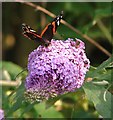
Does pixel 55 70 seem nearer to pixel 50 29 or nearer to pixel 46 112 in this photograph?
pixel 50 29

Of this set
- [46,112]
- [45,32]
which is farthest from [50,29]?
[46,112]

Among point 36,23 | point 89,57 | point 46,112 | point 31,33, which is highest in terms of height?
point 36,23

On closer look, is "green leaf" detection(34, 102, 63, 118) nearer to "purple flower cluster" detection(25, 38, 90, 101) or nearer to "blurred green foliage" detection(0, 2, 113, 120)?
"blurred green foliage" detection(0, 2, 113, 120)

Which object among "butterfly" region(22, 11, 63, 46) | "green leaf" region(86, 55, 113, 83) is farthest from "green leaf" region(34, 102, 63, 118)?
"butterfly" region(22, 11, 63, 46)

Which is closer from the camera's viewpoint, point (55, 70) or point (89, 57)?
point (55, 70)

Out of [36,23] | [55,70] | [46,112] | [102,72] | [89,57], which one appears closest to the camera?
[55,70]

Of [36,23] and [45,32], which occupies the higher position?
[36,23]

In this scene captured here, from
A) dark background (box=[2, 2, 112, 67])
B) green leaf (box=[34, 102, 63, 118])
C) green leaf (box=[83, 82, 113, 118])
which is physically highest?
dark background (box=[2, 2, 112, 67])
